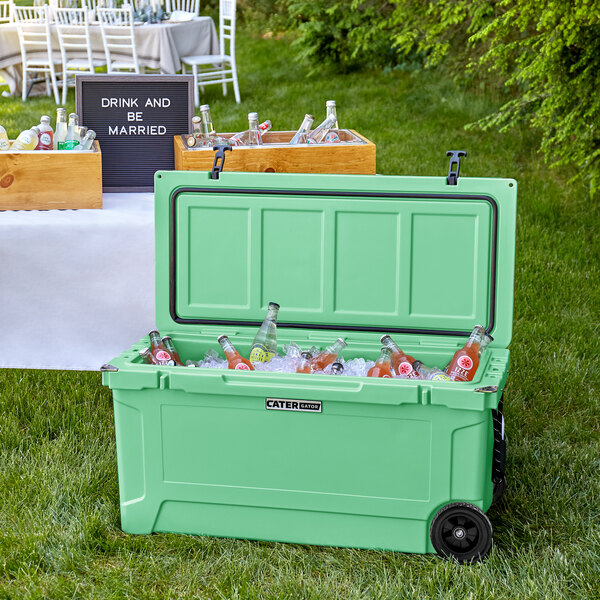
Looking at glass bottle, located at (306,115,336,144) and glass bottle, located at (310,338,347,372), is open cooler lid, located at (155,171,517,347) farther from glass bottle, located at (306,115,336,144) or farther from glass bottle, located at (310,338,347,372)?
glass bottle, located at (306,115,336,144)

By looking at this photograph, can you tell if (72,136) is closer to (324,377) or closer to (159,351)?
(159,351)

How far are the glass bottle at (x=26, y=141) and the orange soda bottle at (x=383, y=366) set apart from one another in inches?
51.6

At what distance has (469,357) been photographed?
227 centimetres

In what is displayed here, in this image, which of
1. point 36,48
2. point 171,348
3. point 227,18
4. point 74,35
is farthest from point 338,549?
point 36,48

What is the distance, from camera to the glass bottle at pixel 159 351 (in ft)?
7.65

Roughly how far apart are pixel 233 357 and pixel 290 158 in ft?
2.47

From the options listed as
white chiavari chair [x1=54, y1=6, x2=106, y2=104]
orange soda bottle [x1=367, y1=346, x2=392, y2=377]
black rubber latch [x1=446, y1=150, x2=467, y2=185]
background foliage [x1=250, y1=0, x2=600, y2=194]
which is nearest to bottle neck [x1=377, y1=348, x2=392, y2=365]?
orange soda bottle [x1=367, y1=346, x2=392, y2=377]

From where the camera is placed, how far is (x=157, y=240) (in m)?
2.44

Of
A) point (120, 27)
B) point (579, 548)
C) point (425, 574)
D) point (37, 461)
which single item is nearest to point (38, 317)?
point (37, 461)

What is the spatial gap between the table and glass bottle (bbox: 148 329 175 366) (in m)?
6.65

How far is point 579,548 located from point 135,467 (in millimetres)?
1166

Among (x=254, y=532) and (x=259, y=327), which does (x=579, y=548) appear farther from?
(x=259, y=327)

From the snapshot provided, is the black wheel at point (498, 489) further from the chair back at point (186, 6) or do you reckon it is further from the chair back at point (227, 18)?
the chair back at point (186, 6)

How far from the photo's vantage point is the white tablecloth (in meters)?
2.63
